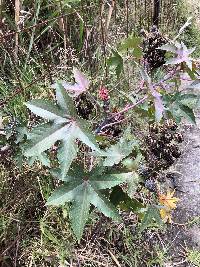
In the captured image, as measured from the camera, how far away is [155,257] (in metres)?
2.03

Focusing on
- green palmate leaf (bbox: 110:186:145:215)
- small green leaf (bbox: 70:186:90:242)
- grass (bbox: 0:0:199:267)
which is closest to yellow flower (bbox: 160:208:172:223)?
grass (bbox: 0:0:199:267)

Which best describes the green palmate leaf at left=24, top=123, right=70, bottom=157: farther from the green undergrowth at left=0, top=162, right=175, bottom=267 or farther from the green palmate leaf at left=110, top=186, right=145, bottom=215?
the green undergrowth at left=0, top=162, right=175, bottom=267

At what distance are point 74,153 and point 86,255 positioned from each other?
900 mm

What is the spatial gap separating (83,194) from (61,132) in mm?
220

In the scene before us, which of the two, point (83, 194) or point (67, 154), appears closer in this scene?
point (67, 154)

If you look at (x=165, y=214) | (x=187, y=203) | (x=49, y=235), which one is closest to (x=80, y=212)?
(x=49, y=235)

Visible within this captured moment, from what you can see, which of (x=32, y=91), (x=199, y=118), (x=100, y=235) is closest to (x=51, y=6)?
(x=32, y=91)

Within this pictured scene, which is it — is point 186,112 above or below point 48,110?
below

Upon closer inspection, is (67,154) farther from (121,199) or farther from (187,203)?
(187,203)

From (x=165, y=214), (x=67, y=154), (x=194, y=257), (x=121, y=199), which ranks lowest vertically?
(x=194, y=257)

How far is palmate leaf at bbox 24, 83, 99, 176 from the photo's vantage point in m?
1.20

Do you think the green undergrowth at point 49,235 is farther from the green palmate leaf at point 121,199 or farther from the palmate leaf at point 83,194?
the palmate leaf at point 83,194

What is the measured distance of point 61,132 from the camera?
123 centimetres

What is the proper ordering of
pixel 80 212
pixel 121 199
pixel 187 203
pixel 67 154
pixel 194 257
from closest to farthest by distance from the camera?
pixel 67 154
pixel 80 212
pixel 121 199
pixel 194 257
pixel 187 203
